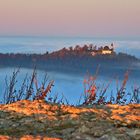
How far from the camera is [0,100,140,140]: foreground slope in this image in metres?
3.26

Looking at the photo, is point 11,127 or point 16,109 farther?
point 16,109

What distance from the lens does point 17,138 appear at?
123 inches

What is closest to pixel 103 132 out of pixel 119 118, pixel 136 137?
pixel 136 137

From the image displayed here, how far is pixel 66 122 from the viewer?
3645mm

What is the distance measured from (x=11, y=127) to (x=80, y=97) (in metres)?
5.42

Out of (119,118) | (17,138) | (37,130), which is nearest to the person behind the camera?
(17,138)

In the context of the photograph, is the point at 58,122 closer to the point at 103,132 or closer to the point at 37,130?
the point at 37,130

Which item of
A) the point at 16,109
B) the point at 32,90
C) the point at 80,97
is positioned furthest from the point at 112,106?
the point at 32,90

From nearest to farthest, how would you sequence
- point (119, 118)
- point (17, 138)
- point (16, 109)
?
1. point (17, 138)
2. point (119, 118)
3. point (16, 109)

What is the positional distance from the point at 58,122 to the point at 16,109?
65 centimetres

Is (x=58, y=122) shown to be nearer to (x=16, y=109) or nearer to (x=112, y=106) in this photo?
(x=16, y=109)

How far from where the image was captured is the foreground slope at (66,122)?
326 cm

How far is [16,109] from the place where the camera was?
4.16 metres

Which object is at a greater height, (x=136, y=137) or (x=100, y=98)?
(x=136, y=137)
